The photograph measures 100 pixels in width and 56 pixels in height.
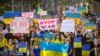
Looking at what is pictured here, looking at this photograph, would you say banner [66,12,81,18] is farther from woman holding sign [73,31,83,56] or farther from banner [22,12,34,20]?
banner [22,12,34,20]

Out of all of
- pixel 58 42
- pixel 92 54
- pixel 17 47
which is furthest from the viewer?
pixel 17 47

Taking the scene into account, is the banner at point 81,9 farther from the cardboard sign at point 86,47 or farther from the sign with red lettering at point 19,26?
the sign with red lettering at point 19,26

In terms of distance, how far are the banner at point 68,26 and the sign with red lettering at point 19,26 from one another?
106cm

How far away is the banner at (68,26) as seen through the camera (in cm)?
807

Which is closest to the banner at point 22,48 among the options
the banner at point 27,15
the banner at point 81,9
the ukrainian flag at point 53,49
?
the banner at point 27,15

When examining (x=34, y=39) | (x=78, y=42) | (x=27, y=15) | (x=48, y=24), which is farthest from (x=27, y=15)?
(x=78, y=42)

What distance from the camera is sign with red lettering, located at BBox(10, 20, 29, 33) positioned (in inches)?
347

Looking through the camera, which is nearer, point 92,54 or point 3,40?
point 92,54

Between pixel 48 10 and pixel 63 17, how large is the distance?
0.67 meters

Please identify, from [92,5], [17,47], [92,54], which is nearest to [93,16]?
[92,5]

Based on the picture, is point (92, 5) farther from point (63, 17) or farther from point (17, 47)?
point (17, 47)

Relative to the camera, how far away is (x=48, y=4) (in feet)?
30.0

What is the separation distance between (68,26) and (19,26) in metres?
1.46

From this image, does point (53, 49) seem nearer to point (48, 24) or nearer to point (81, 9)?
point (48, 24)
